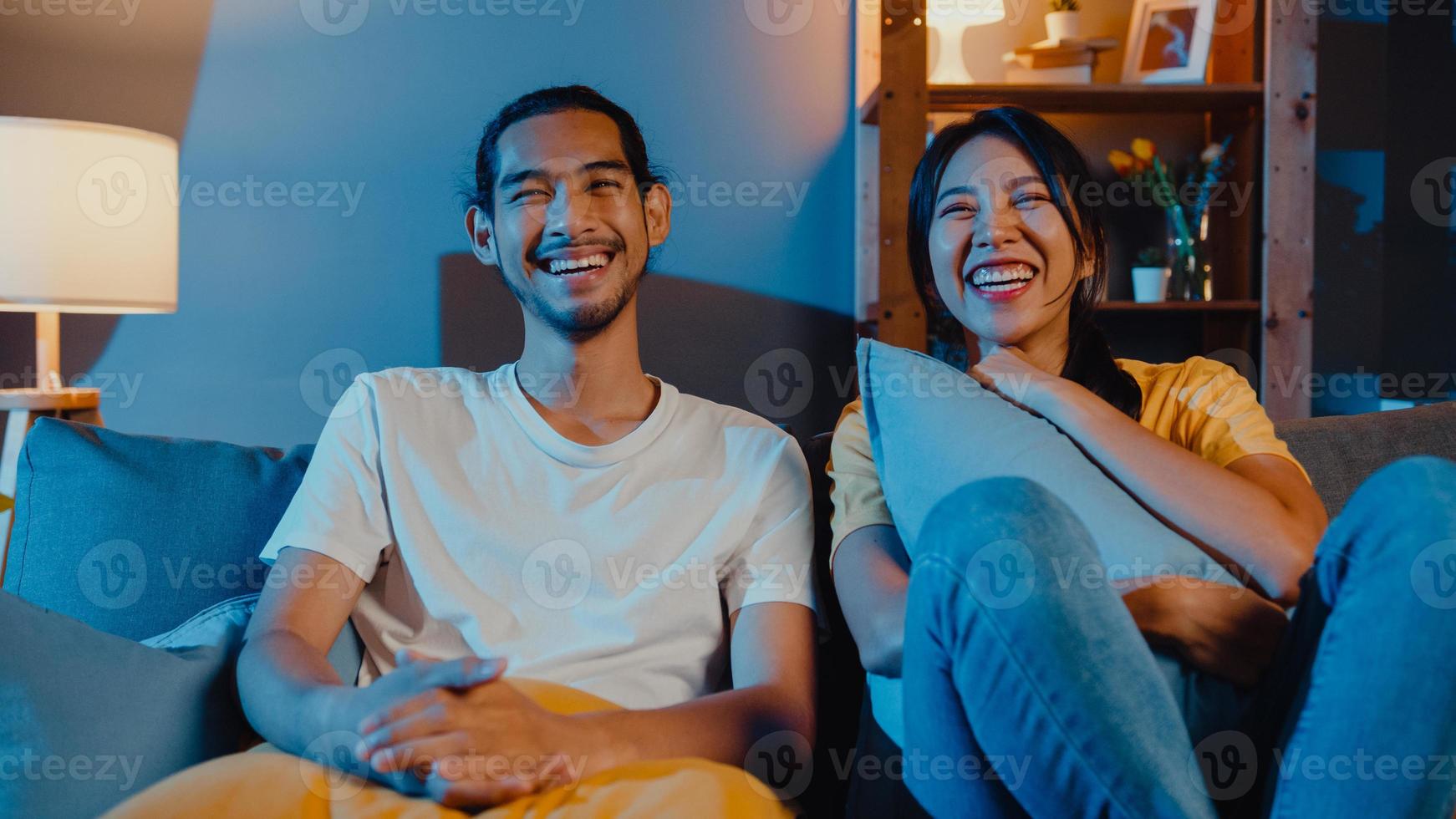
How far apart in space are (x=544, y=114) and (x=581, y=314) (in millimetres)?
307

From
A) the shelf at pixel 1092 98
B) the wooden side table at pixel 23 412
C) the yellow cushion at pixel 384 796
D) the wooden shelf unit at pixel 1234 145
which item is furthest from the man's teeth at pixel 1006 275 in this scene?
the wooden side table at pixel 23 412

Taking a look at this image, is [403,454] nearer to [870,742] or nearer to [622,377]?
[622,377]

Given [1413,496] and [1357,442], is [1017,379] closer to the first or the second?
[1413,496]

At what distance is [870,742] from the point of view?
1.14 metres

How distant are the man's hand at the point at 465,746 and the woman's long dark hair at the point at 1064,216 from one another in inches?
32.2

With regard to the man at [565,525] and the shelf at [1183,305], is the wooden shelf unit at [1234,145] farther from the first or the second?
the man at [565,525]

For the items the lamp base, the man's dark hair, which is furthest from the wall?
the man's dark hair

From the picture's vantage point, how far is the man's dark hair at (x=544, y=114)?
1.49 meters

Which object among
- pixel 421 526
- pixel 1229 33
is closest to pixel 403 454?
pixel 421 526

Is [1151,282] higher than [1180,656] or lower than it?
higher

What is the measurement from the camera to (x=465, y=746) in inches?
37.5

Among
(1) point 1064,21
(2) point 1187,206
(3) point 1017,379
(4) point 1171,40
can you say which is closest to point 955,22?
(1) point 1064,21

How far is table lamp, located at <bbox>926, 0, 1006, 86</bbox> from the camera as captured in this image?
8.26ft

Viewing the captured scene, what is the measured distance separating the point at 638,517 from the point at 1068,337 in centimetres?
66
